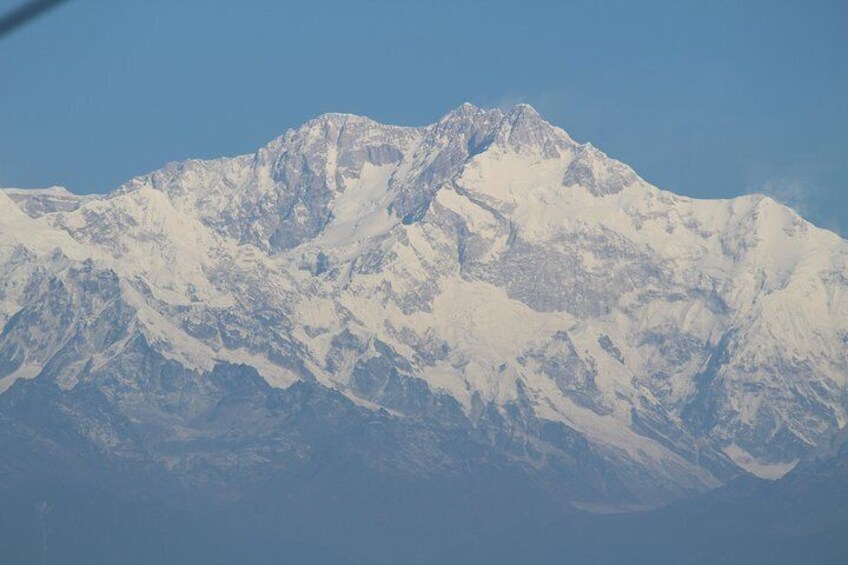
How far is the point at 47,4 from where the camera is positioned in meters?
8.19

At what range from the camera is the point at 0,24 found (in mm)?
8188

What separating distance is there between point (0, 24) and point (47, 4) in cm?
19
